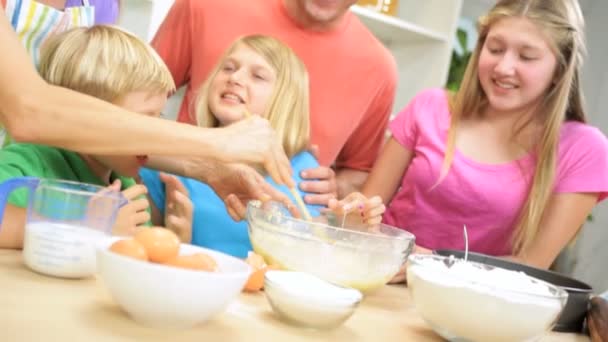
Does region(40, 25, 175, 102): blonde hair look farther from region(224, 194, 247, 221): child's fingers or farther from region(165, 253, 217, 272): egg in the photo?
region(165, 253, 217, 272): egg

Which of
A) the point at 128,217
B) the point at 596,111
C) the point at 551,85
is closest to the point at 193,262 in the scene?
the point at 128,217

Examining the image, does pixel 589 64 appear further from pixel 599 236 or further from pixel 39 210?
pixel 39 210

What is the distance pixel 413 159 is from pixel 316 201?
42 centimetres

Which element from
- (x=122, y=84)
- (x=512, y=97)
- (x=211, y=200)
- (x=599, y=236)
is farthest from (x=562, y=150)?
(x=599, y=236)

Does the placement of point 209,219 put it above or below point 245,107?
below

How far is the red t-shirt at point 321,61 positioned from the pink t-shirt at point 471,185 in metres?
0.20

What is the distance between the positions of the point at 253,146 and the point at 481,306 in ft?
1.37

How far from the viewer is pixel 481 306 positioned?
2.49 ft

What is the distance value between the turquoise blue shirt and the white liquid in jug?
610 millimetres

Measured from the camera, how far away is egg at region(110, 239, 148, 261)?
0.65m

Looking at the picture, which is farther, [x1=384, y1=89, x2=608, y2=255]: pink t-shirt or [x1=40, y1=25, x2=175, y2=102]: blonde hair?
[x1=384, y1=89, x2=608, y2=255]: pink t-shirt

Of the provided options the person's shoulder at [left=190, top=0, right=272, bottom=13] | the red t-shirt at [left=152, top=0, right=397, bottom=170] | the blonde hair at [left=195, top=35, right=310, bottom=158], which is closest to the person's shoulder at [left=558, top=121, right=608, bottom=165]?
the red t-shirt at [left=152, top=0, right=397, bottom=170]

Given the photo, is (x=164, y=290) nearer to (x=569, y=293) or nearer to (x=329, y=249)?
(x=329, y=249)

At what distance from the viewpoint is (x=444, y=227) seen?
1.66m
